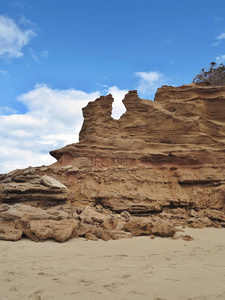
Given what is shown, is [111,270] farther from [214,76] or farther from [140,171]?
[214,76]

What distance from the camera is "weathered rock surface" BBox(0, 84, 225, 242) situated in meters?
8.55

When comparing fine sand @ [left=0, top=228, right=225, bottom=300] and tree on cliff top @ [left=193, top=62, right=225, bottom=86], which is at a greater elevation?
tree on cliff top @ [left=193, top=62, right=225, bottom=86]

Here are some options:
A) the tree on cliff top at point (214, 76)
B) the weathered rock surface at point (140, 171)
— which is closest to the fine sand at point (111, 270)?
the weathered rock surface at point (140, 171)

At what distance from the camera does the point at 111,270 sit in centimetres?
368

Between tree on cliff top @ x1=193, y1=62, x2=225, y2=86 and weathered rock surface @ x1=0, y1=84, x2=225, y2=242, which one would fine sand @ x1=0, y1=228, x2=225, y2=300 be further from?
tree on cliff top @ x1=193, y1=62, x2=225, y2=86

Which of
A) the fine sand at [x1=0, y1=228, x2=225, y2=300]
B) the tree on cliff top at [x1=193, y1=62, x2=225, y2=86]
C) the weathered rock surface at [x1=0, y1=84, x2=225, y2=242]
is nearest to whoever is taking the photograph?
the fine sand at [x1=0, y1=228, x2=225, y2=300]

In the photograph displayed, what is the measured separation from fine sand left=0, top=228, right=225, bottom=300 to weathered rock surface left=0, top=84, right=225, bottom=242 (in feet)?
4.45

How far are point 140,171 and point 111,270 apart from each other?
839 cm

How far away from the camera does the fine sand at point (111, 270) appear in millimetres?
2670

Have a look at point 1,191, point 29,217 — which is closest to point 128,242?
point 29,217

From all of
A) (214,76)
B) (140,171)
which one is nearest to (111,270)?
(140,171)

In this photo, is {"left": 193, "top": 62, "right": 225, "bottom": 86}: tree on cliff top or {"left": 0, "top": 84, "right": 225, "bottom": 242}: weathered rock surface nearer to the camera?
{"left": 0, "top": 84, "right": 225, "bottom": 242}: weathered rock surface

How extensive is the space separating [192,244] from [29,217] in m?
4.08

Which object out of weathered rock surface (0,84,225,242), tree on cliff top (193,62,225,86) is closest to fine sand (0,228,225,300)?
weathered rock surface (0,84,225,242)
